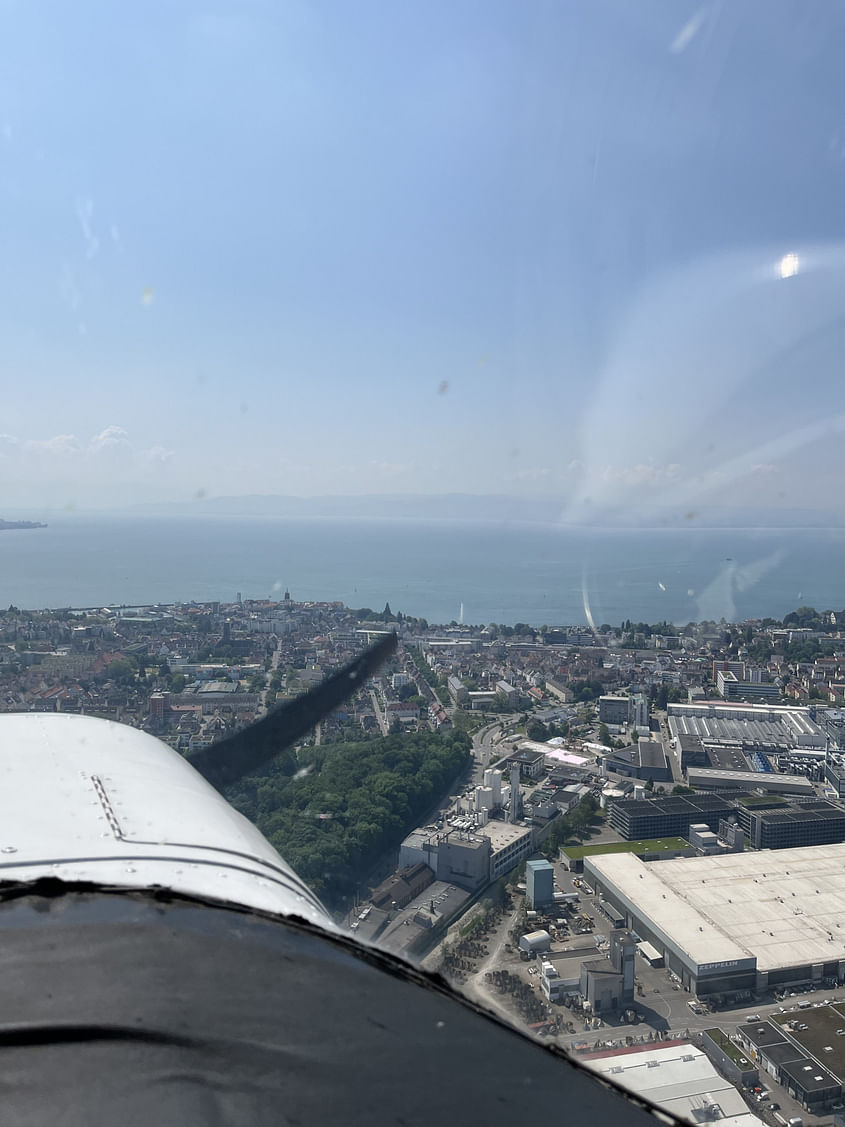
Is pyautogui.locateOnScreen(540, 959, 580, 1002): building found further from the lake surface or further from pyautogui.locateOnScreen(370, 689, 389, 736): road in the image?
the lake surface

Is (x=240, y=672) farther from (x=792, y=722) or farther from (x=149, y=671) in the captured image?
(x=792, y=722)

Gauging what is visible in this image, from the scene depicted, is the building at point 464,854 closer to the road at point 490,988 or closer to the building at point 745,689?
the road at point 490,988

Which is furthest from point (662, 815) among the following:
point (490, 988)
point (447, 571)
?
point (447, 571)

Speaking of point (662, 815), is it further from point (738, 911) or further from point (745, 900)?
point (738, 911)

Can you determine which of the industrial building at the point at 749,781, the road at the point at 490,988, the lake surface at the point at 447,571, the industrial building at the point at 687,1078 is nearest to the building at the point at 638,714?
the industrial building at the point at 749,781

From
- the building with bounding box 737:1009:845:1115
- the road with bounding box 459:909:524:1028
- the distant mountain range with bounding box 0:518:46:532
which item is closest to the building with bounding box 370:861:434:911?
the road with bounding box 459:909:524:1028

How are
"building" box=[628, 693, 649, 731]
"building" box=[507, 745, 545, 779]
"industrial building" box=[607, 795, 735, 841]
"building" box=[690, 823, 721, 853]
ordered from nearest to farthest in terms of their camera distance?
"building" box=[690, 823, 721, 853], "industrial building" box=[607, 795, 735, 841], "building" box=[507, 745, 545, 779], "building" box=[628, 693, 649, 731]

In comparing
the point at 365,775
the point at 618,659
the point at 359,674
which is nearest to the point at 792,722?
the point at 618,659
